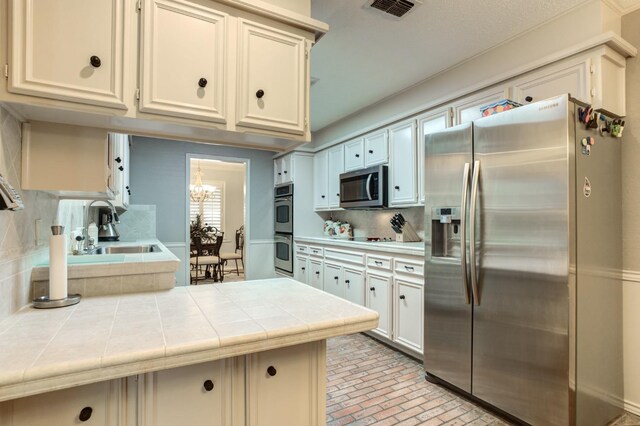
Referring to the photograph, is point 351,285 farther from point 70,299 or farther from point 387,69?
point 70,299

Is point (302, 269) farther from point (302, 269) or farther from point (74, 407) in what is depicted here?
point (74, 407)

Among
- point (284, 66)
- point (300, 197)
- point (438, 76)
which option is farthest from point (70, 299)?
point (300, 197)

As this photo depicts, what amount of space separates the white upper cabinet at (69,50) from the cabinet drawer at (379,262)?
8.10 ft

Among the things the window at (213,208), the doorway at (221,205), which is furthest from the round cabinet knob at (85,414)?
the window at (213,208)

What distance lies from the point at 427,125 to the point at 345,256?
1.62 meters

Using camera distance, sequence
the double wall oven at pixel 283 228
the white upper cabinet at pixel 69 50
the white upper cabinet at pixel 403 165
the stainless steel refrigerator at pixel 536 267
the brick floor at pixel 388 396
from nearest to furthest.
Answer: the white upper cabinet at pixel 69 50
the stainless steel refrigerator at pixel 536 267
the brick floor at pixel 388 396
the white upper cabinet at pixel 403 165
the double wall oven at pixel 283 228

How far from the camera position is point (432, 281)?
8.07 feet

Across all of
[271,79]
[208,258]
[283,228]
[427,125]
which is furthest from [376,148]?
[208,258]

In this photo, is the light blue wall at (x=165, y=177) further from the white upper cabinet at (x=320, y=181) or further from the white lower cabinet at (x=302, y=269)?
the white lower cabinet at (x=302, y=269)

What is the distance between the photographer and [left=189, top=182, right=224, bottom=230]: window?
8234 millimetres

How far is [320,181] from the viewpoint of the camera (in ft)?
16.5

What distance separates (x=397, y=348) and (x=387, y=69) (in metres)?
2.59

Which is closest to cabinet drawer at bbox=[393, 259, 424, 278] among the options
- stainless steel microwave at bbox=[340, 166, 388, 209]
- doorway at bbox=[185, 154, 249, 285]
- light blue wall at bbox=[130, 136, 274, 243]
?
stainless steel microwave at bbox=[340, 166, 388, 209]

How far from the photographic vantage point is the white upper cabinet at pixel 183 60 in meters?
1.27
